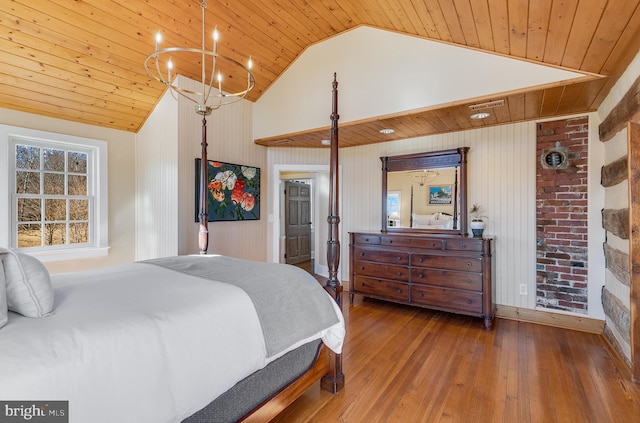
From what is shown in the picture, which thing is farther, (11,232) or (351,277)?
(351,277)

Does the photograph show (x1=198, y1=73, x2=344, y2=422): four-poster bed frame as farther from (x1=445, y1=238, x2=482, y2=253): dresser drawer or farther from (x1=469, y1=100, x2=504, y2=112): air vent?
(x1=445, y1=238, x2=482, y2=253): dresser drawer

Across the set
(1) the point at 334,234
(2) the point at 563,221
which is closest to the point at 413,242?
(2) the point at 563,221

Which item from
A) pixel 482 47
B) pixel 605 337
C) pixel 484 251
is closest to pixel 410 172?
pixel 484 251

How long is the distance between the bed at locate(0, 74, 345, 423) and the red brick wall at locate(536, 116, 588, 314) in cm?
279

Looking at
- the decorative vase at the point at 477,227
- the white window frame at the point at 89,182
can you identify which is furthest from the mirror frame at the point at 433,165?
the white window frame at the point at 89,182

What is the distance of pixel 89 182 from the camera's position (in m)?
3.77

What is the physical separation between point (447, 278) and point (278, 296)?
2478 millimetres

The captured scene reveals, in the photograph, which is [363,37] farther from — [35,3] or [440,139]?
[35,3]

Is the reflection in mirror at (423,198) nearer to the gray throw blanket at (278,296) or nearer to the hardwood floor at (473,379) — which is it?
the hardwood floor at (473,379)

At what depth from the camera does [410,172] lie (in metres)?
4.28

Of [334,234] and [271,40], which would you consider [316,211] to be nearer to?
[271,40]

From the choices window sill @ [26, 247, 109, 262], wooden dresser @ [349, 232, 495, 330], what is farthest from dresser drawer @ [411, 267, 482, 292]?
window sill @ [26, 247, 109, 262]

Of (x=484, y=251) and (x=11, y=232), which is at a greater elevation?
(x=11, y=232)

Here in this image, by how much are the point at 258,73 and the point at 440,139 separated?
250cm
